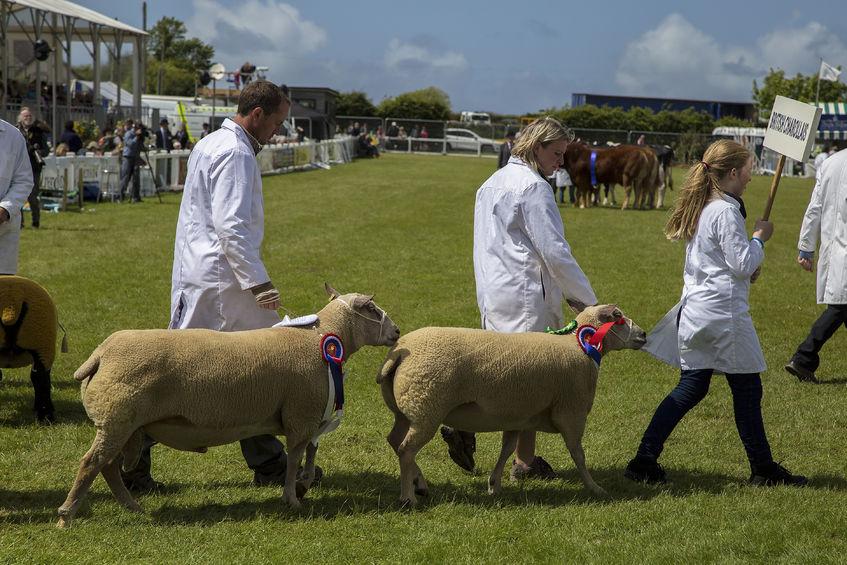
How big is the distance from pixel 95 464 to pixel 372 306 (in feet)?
5.51

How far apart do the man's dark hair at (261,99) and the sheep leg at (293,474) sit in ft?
6.06

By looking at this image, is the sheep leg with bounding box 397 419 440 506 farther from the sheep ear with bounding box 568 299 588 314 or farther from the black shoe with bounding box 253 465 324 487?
the sheep ear with bounding box 568 299 588 314

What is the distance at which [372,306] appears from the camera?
5.36 meters

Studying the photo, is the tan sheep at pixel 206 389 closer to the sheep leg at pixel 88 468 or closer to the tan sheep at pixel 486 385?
the sheep leg at pixel 88 468

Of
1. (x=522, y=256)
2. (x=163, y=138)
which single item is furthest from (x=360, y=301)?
(x=163, y=138)

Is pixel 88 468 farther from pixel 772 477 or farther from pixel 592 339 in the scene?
pixel 772 477

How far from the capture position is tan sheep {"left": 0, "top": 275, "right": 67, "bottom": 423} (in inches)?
246

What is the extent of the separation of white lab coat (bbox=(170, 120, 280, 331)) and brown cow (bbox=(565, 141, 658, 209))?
853 inches

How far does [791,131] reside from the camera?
6.56 meters

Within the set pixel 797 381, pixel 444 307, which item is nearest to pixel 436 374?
pixel 797 381

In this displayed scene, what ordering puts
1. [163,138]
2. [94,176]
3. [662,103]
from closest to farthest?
1. [94,176]
2. [163,138]
3. [662,103]

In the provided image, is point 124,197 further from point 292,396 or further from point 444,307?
point 292,396

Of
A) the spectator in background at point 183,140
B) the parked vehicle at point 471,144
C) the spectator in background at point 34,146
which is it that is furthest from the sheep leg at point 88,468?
the parked vehicle at point 471,144

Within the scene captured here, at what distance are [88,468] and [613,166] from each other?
75.8 feet
